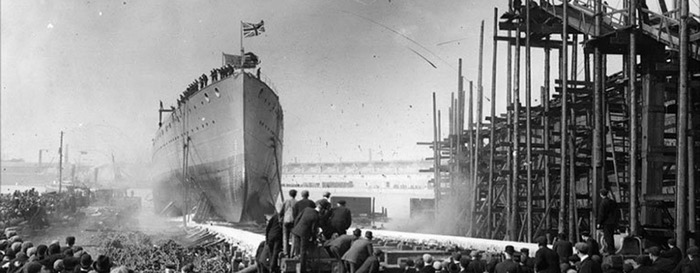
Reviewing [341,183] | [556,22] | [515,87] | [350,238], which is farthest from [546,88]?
[341,183]

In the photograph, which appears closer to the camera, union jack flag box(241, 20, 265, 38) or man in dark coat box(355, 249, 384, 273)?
man in dark coat box(355, 249, 384, 273)

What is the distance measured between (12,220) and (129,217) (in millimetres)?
10445

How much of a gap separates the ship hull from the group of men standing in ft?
65.5

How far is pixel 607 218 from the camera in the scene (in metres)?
12.0

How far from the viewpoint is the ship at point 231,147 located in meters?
30.5

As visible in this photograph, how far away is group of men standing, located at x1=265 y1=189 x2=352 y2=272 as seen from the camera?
385 inches

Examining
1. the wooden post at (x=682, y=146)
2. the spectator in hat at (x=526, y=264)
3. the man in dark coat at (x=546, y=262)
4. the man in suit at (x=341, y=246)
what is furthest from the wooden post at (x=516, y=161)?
the man in suit at (x=341, y=246)

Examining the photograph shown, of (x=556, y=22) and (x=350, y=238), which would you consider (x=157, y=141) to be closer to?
(x=556, y=22)

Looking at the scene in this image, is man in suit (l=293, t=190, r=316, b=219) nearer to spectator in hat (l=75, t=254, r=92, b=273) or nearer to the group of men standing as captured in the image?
the group of men standing

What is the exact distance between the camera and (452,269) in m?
8.51

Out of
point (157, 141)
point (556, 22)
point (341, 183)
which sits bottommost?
point (341, 183)

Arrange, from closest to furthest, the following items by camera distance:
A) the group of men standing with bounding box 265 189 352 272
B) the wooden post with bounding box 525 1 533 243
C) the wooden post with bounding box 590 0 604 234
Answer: the group of men standing with bounding box 265 189 352 272
the wooden post with bounding box 590 0 604 234
the wooden post with bounding box 525 1 533 243

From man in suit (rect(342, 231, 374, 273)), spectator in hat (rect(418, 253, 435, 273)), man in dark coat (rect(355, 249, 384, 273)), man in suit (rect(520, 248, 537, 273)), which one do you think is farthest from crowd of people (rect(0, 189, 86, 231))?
man in suit (rect(520, 248, 537, 273))

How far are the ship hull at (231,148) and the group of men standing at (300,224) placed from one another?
20.0m
